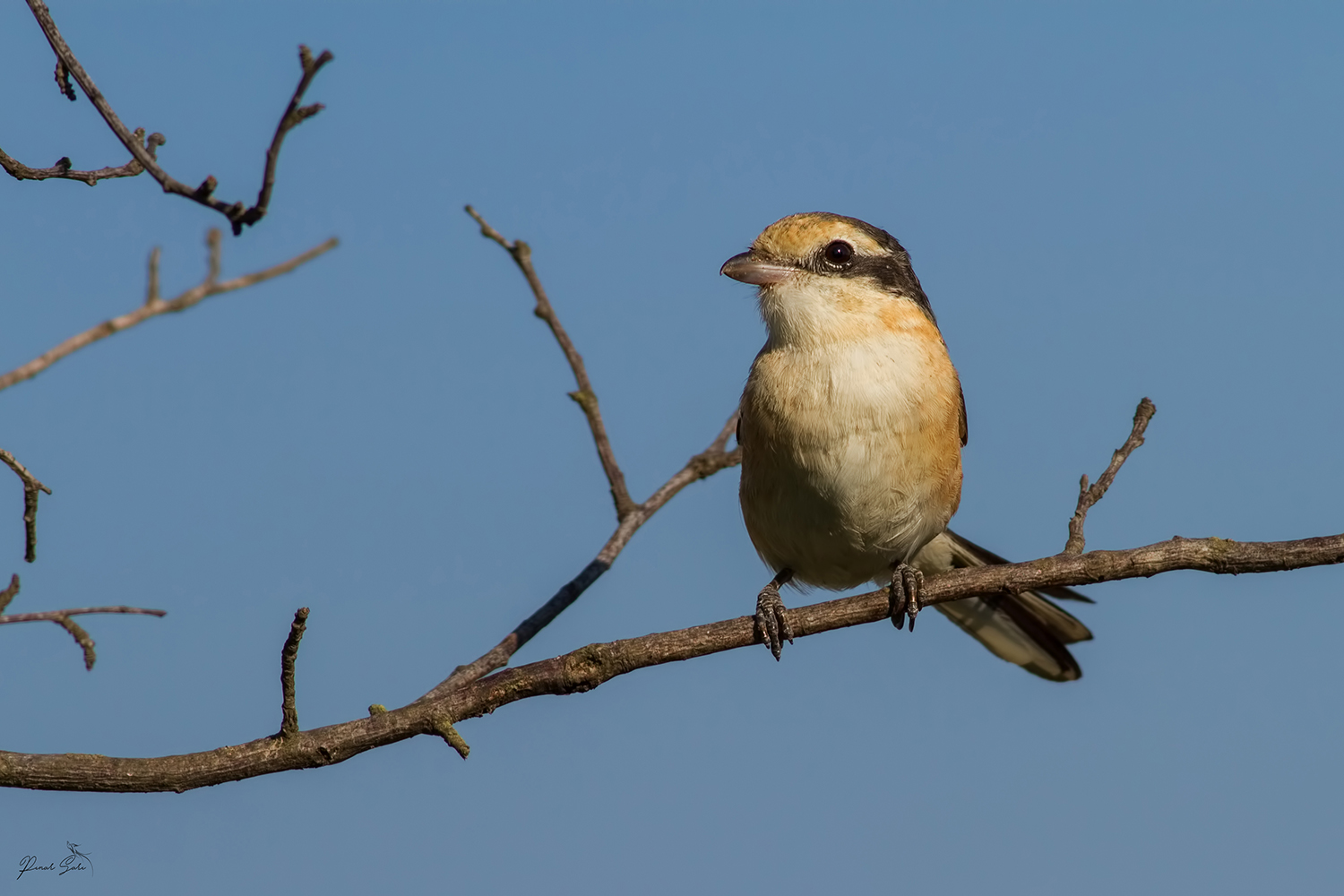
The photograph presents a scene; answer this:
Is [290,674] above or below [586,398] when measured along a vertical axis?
below

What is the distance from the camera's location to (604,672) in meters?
4.30

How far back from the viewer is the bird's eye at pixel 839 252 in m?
5.91

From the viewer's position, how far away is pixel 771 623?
16.0ft

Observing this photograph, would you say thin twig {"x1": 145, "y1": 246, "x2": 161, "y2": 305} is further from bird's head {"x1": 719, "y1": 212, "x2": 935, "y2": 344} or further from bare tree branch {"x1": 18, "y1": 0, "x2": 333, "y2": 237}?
bird's head {"x1": 719, "y1": 212, "x2": 935, "y2": 344}

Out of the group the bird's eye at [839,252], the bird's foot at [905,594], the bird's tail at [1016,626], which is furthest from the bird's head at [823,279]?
the bird's tail at [1016,626]

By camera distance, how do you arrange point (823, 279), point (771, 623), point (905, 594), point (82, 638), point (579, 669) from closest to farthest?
point (82, 638)
point (579, 669)
point (771, 623)
point (905, 594)
point (823, 279)

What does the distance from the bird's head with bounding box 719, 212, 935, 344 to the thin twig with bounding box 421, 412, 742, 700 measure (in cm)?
72

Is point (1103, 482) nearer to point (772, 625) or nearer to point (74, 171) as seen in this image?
point (772, 625)

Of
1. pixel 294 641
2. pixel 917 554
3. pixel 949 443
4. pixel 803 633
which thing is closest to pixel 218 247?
pixel 294 641

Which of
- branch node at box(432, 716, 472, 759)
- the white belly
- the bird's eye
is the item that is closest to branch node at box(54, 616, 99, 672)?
branch node at box(432, 716, 472, 759)

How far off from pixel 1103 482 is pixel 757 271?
197 cm

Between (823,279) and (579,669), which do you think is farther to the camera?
(823,279)

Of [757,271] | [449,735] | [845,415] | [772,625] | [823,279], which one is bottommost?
[449,735]

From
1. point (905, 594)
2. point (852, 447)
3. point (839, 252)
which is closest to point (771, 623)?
point (905, 594)
